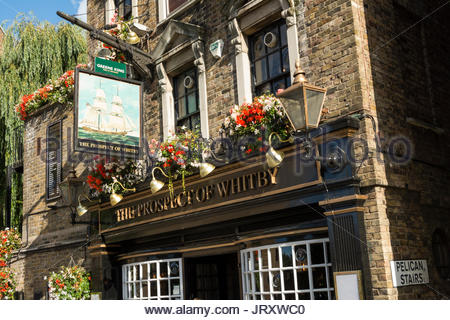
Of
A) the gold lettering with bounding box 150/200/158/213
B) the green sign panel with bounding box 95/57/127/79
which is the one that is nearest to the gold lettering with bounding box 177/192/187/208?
the gold lettering with bounding box 150/200/158/213

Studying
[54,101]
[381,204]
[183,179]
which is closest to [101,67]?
[183,179]

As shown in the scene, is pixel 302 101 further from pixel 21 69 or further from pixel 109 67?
pixel 21 69

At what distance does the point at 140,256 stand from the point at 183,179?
2.51m

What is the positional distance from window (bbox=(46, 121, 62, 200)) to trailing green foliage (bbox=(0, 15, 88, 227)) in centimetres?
271

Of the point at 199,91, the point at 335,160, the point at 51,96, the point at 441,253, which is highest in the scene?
the point at 51,96

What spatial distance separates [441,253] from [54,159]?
9.95 meters

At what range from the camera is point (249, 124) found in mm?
8188

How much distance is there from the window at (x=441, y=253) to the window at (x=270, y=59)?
333cm

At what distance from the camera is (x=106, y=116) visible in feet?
30.3

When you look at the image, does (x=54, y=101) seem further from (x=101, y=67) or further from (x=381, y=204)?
(x=381, y=204)

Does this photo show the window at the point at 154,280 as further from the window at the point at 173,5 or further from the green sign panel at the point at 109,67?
the window at the point at 173,5

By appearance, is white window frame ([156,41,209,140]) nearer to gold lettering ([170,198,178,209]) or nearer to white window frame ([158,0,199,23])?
white window frame ([158,0,199,23])

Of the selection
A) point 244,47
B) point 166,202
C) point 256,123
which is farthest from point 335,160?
point 166,202

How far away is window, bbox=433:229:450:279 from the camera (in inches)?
307
